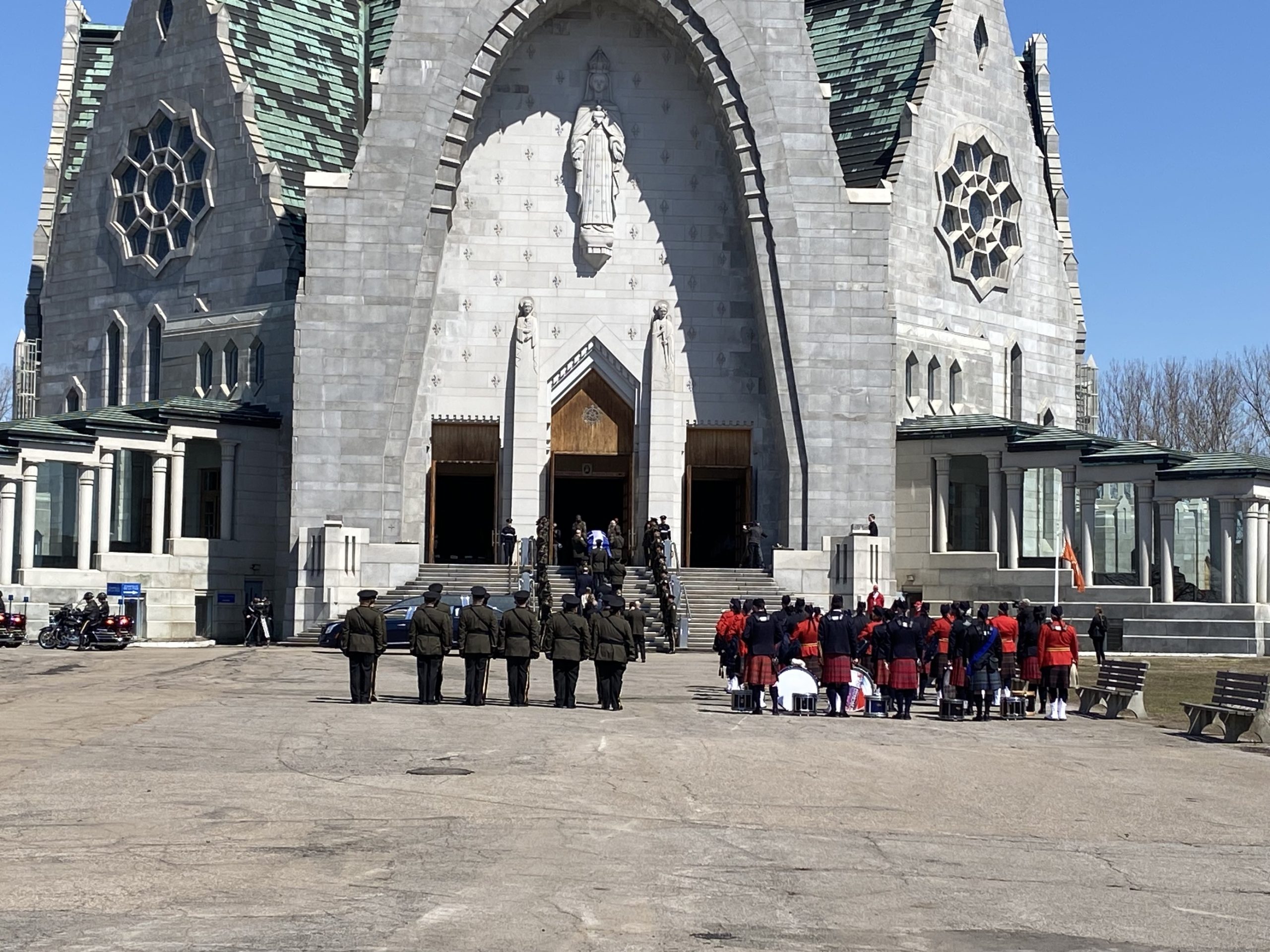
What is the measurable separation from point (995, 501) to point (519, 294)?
1680 cm

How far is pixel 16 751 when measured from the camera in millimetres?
20422

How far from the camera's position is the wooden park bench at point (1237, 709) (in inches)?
1024

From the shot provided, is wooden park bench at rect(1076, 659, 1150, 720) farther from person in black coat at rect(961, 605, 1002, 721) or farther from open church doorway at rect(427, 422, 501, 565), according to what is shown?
open church doorway at rect(427, 422, 501, 565)

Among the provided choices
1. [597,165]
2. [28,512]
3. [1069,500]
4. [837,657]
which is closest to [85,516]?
[28,512]

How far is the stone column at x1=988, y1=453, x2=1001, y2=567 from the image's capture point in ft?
189

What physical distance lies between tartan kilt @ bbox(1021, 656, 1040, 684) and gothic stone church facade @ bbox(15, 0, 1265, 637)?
2268cm

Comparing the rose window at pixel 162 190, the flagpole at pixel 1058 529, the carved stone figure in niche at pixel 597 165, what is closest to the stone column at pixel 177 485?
the rose window at pixel 162 190

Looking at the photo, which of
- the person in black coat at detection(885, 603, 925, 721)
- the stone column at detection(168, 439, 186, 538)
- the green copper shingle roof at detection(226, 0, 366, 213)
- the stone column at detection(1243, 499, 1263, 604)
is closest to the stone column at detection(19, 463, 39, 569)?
the stone column at detection(168, 439, 186, 538)

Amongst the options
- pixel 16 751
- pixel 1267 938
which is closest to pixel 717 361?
pixel 16 751

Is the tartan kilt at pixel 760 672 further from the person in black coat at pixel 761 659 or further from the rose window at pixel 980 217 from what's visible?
the rose window at pixel 980 217

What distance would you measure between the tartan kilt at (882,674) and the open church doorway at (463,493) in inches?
1069

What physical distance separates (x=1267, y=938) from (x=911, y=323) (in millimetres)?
50808

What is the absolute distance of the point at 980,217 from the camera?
214ft

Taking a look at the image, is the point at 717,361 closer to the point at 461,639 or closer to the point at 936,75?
the point at 936,75
